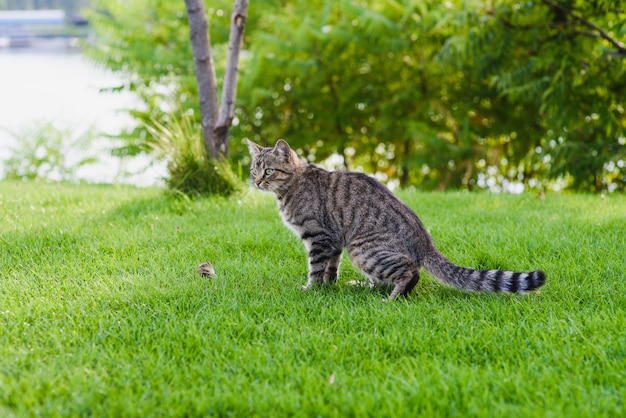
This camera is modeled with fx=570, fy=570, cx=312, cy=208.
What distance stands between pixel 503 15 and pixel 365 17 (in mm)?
1922

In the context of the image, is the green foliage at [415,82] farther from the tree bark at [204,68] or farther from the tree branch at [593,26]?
the tree bark at [204,68]

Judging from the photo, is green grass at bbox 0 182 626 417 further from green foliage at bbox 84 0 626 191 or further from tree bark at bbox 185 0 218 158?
green foliage at bbox 84 0 626 191

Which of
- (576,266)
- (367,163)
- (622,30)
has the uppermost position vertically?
(622,30)

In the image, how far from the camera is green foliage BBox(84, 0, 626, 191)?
728cm

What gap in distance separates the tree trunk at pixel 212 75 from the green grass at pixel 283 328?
1715 millimetres

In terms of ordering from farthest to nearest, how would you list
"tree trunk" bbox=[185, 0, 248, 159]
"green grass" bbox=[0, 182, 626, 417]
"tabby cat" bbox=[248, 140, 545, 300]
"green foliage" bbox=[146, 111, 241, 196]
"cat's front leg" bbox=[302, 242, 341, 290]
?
"tree trunk" bbox=[185, 0, 248, 159] → "green foliage" bbox=[146, 111, 241, 196] → "cat's front leg" bbox=[302, 242, 341, 290] → "tabby cat" bbox=[248, 140, 545, 300] → "green grass" bbox=[0, 182, 626, 417]

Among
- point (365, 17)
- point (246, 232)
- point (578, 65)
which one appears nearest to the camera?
point (246, 232)

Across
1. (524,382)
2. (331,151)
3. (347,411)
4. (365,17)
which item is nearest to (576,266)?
(524,382)

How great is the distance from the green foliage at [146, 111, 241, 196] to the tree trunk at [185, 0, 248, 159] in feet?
0.73

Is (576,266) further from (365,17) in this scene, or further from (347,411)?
(365,17)

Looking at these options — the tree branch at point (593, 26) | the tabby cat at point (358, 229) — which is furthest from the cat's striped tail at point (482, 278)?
the tree branch at point (593, 26)

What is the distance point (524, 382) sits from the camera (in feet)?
8.41

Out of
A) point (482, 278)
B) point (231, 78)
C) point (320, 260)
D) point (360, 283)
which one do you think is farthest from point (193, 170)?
point (482, 278)

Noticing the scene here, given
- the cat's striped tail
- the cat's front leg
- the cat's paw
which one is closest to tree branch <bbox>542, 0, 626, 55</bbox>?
the cat's striped tail
